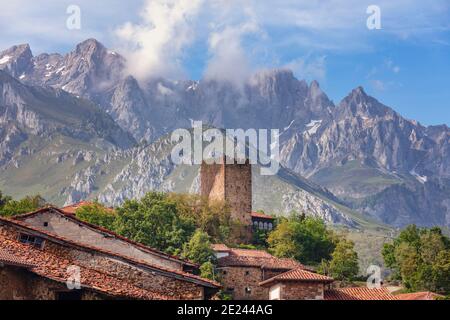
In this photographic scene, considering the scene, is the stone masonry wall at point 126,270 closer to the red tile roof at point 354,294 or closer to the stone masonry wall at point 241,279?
the red tile roof at point 354,294

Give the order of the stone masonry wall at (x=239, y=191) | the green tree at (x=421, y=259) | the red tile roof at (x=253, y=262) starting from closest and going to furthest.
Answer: the red tile roof at (x=253, y=262) < the green tree at (x=421, y=259) < the stone masonry wall at (x=239, y=191)

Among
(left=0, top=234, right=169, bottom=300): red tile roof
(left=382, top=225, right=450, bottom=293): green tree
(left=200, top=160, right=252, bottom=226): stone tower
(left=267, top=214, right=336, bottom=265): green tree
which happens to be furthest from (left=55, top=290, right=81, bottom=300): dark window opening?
(left=200, top=160, right=252, bottom=226): stone tower

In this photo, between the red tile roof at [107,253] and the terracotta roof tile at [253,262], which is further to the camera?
the terracotta roof tile at [253,262]

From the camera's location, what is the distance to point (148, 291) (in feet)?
109

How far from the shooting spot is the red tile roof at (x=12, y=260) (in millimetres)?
27820

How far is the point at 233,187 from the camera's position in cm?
14962

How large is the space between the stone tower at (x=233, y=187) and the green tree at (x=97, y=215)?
41.3 metres

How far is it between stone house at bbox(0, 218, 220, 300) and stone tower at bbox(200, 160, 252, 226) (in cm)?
10905

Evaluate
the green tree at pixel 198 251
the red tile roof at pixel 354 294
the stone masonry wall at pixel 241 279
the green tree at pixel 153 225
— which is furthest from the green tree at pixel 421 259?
the red tile roof at pixel 354 294

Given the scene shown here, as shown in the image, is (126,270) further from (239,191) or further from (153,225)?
(239,191)

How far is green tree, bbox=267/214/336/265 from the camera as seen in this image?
403ft
